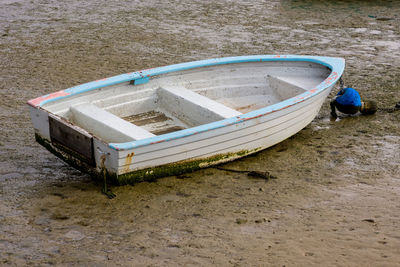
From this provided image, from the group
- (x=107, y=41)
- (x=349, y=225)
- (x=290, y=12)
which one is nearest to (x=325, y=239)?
(x=349, y=225)

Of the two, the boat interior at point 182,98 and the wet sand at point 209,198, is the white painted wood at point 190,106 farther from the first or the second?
the wet sand at point 209,198

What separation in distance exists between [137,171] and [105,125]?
597 mm

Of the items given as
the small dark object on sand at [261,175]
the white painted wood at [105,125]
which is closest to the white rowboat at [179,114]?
the white painted wood at [105,125]

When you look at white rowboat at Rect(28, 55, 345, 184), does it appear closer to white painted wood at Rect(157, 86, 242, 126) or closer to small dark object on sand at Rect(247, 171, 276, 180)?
white painted wood at Rect(157, 86, 242, 126)

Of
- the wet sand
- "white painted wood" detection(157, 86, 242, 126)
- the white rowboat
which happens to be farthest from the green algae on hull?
"white painted wood" detection(157, 86, 242, 126)

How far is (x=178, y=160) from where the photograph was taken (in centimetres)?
477

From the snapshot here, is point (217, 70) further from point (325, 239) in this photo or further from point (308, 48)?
point (308, 48)

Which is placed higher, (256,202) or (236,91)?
(236,91)

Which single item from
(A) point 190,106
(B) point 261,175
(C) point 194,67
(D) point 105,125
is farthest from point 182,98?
(B) point 261,175

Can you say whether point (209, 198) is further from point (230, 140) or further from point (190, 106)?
point (190, 106)

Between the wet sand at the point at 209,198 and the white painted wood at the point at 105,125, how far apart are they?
0.47 metres

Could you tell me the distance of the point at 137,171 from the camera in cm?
456

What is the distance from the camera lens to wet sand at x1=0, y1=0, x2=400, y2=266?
3.89 metres

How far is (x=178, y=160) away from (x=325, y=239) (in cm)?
148
